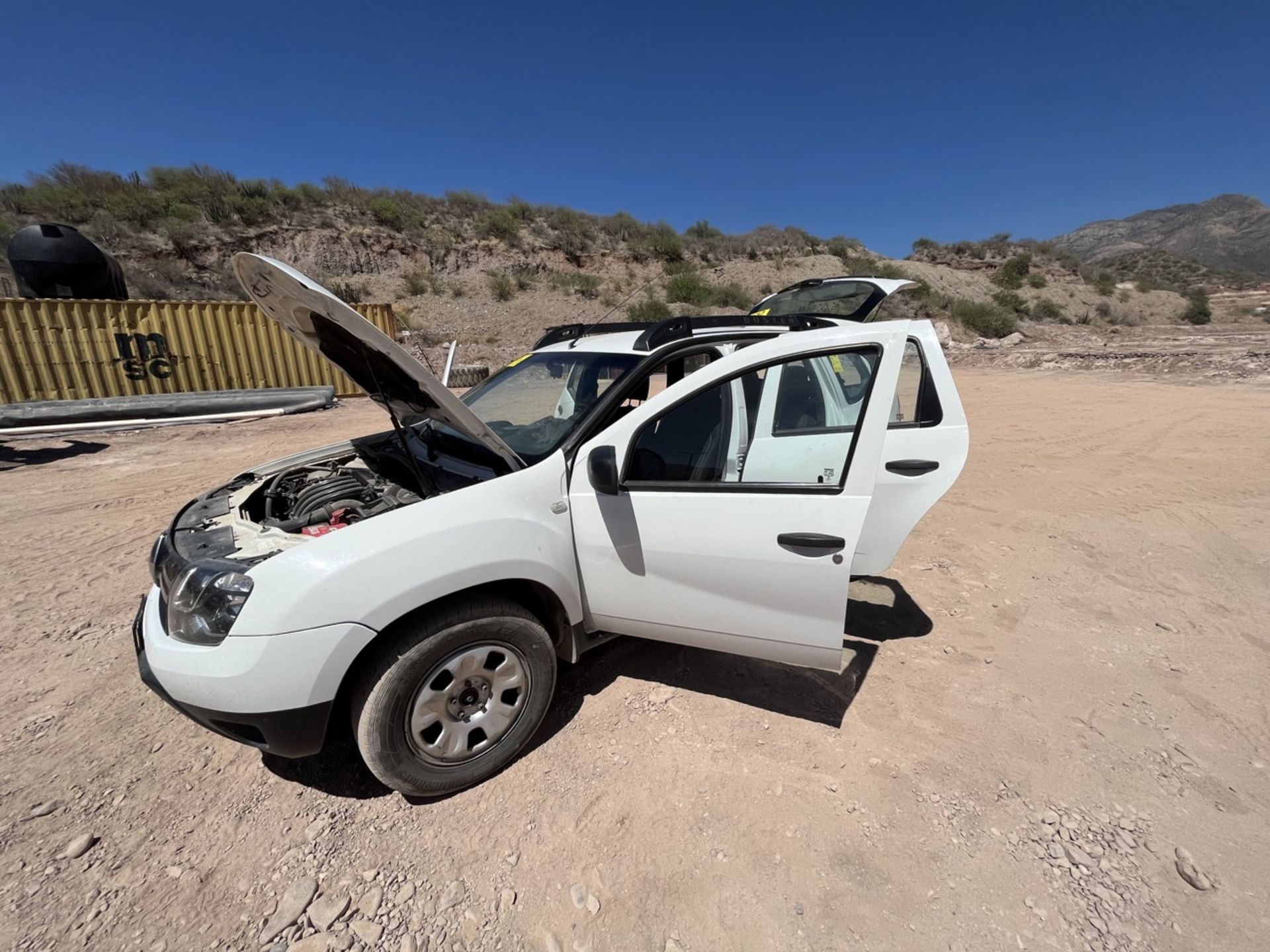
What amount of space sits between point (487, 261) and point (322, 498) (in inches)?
1056

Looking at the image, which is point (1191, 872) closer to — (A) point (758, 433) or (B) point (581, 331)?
(A) point (758, 433)

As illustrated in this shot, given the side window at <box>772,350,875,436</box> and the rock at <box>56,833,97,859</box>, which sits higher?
the side window at <box>772,350,875,436</box>

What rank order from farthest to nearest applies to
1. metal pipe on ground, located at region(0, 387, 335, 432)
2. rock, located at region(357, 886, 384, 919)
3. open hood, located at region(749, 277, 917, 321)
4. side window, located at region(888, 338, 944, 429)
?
metal pipe on ground, located at region(0, 387, 335, 432), open hood, located at region(749, 277, 917, 321), side window, located at region(888, 338, 944, 429), rock, located at region(357, 886, 384, 919)

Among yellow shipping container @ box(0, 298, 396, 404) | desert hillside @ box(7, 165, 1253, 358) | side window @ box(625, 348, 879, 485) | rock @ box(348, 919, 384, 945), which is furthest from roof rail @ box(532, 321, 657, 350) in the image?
desert hillside @ box(7, 165, 1253, 358)

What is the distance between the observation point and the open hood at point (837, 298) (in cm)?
367

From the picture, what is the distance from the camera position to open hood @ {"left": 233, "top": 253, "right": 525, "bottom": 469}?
1.87 meters

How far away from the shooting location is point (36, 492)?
5797mm

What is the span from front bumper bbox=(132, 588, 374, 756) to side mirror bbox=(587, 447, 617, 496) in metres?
0.92

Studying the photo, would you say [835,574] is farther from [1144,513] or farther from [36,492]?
[36,492]

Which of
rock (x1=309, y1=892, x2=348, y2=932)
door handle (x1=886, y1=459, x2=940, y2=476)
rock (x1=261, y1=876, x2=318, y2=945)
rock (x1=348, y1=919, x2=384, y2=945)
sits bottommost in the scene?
rock (x1=348, y1=919, x2=384, y2=945)

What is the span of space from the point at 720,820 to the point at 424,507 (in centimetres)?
158

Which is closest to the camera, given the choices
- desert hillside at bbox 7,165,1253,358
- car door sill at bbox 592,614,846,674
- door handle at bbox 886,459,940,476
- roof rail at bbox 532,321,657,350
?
car door sill at bbox 592,614,846,674

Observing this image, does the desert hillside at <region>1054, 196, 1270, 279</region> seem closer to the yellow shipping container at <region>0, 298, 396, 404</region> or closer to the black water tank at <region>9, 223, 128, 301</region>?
the yellow shipping container at <region>0, 298, 396, 404</region>

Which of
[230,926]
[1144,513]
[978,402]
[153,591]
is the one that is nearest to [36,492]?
[153,591]
